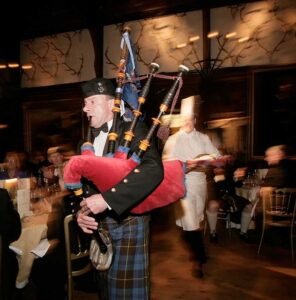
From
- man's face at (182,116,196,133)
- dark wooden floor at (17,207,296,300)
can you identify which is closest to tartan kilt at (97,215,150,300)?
dark wooden floor at (17,207,296,300)

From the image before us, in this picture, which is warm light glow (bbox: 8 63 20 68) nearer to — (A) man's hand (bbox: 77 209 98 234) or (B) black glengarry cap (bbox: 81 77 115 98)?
(B) black glengarry cap (bbox: 81 77 115 98)

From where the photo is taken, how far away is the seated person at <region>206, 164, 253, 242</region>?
5438 mm

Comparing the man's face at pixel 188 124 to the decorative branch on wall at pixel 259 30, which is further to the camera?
the decorative branch on wall at pixel 259 30

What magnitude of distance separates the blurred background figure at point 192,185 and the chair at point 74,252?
1714 millimetres

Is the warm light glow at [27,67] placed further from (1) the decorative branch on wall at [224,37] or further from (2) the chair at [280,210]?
(2) the chair at [280,210]

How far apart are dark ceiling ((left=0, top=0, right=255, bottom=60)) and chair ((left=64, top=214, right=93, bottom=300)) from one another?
5506 millimetres

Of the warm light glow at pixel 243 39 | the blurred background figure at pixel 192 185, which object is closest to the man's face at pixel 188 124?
the blurred background figure at pixel 192 185

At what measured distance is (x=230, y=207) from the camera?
18.9 feet

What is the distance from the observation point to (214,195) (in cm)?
641

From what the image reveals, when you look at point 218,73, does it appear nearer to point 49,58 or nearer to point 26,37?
point 49,58

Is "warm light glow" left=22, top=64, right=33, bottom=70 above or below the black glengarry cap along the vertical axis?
above

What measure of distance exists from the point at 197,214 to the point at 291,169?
1.43 m

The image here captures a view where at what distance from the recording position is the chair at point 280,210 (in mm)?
4652

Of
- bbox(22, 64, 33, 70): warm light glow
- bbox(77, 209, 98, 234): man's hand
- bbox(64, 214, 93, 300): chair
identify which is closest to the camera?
bbox(77, 209, 98, 234): man's hand
